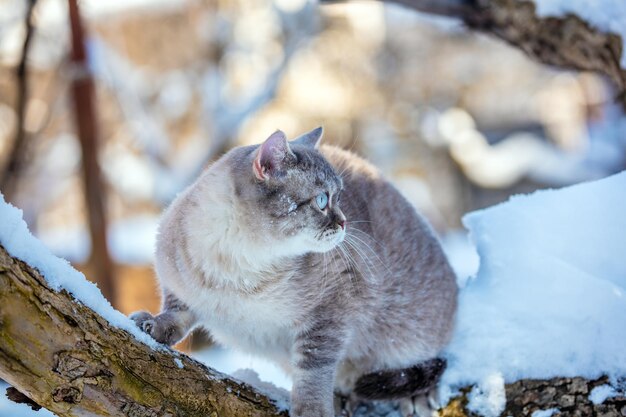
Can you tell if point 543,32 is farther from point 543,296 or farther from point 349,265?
point 349,265

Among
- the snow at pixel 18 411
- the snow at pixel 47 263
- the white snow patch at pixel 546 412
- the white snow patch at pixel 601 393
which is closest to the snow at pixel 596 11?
the white snow patch at pixel 601 393

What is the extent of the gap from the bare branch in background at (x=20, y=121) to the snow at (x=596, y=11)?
3.04 m

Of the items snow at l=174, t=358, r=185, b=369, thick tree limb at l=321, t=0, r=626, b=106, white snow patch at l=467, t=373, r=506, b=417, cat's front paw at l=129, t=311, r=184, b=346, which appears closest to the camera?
snow at l=174, t=358, r=185, b=369

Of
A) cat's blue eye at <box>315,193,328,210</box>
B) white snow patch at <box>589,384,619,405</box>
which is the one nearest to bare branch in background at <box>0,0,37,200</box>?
cat's blue eye at <box>315,193,328,210</box>

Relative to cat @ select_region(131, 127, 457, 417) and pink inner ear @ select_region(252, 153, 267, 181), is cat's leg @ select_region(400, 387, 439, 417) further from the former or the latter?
pink inner ear @ select_region(252, 153, 267, 181)

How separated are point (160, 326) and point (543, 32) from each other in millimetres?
2406

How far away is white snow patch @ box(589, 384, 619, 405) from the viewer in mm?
2219

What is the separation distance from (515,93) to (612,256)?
594 inches

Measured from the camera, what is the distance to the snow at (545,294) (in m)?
2.33

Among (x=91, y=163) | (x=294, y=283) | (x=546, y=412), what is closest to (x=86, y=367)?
(x=294, y=283)

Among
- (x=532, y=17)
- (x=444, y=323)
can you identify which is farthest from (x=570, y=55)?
(x=444, y=323)

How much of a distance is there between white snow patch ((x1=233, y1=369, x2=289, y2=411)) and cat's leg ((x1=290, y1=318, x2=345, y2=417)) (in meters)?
0.05

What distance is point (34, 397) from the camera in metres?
1.67

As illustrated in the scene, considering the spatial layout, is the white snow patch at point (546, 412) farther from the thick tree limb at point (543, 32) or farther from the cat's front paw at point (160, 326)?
the thick tree limb at point (543, 32)
